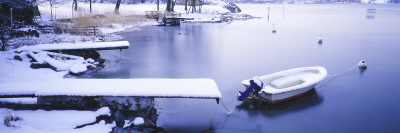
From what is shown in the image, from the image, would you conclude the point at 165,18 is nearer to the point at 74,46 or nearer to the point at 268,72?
the point at 74,46

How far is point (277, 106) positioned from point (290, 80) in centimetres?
175

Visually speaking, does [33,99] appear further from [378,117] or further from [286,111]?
[378,117]

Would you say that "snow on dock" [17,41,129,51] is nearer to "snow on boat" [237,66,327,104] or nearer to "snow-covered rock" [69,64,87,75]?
"snow-covered rock" [69,64,87,75]

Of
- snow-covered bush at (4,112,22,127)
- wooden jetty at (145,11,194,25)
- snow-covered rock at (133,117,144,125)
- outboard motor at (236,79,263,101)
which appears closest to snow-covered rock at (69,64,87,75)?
snow-covered bush at (4,112,22,127)

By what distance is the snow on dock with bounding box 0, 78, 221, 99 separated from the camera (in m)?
6.92

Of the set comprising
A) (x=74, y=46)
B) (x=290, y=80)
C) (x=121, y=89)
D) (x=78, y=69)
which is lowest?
(x=290, y=80)

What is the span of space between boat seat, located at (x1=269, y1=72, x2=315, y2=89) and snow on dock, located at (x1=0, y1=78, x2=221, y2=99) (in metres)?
3.46

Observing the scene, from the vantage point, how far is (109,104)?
7094 millimetres

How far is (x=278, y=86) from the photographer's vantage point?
33.2 ft

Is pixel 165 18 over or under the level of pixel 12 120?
over

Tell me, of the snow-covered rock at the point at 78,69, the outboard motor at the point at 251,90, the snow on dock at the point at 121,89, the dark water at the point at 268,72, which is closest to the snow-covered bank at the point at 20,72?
the snow-covered rock at the point at 78,69

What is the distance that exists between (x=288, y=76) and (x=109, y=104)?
736 centimetres

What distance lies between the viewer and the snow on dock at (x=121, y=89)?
6918 millimetres

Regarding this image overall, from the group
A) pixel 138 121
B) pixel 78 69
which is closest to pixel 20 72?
pixel 78 69
